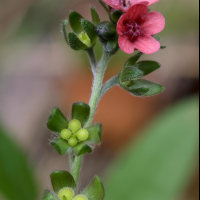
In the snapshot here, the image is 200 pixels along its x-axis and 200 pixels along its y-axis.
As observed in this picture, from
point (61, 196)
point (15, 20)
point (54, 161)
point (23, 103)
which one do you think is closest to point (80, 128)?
point (61, 196)

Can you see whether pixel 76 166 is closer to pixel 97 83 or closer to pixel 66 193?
pixel 66 193

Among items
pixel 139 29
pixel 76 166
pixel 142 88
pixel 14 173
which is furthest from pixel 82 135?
pixel 14 173

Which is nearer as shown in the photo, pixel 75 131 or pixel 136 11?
pixel 136 11

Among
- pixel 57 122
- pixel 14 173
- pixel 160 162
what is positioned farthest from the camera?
pixel 160 162

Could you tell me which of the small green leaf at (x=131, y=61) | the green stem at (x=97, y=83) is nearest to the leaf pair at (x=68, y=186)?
the green stem at (x=97, y=83)

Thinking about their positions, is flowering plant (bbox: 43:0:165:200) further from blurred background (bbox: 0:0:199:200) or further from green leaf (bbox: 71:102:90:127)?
blurred background (bbox: 0:0:199:200)

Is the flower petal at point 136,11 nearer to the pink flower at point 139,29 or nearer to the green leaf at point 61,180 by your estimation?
the pink flower at point 139,29

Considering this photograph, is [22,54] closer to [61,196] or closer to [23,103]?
[23,103]
